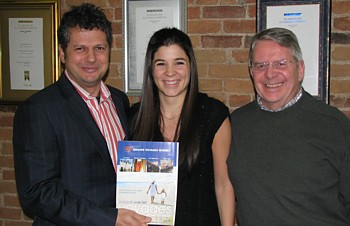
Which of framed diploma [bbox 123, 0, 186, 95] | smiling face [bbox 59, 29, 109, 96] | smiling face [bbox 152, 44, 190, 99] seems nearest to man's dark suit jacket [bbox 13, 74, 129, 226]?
smiling face [bbox 59, 29, 109, 96]

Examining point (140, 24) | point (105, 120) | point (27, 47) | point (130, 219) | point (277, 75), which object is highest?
point (140, 24)

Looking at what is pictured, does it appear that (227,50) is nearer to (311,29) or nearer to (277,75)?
(311,29)

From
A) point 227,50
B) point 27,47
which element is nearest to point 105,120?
point 227,50

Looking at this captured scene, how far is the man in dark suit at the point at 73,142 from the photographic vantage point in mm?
2023

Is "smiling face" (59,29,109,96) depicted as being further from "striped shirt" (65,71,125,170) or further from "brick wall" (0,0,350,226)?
"brick wall" (0,0,350,226)

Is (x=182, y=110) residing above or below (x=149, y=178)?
above

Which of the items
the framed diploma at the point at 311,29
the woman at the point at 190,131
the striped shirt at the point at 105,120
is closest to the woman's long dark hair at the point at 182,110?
the woman at the point at 190,131

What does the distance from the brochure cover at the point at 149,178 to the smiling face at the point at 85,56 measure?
407mm

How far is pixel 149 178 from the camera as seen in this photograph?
2.13 meters

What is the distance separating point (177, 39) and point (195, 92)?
316 millimetres

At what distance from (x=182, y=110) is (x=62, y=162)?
716 mm

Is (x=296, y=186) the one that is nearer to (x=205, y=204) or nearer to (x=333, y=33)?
(x=205, y=204)

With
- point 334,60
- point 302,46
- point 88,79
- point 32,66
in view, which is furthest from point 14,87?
point 334,60

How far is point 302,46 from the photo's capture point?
2.71 metres
